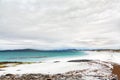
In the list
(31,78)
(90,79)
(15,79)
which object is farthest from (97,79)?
(15,79)

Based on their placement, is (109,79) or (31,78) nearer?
(109,79)

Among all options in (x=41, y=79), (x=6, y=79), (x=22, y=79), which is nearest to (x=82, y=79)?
(x=41, y=79)

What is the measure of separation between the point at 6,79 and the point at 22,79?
1.73 m

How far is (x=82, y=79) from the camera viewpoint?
22.2m

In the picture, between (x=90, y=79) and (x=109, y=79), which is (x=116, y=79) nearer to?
(x=109, y=79)

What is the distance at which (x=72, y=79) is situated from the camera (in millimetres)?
22016

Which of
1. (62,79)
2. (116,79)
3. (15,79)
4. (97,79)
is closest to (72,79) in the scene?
(62,79)

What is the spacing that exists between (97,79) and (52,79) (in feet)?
14.5

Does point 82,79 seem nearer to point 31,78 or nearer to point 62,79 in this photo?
point 62,79

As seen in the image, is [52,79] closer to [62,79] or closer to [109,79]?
[62,79]

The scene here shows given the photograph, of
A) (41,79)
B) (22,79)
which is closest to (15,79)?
(22,79)

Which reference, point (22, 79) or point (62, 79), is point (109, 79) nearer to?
point (62, 79)

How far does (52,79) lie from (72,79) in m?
1.95

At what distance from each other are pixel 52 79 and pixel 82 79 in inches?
116
